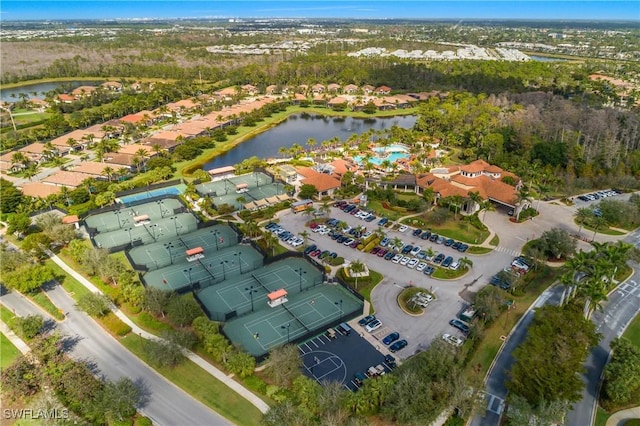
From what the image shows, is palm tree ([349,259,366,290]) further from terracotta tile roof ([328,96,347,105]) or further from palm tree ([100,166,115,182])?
terracotta tile roof ([328,96,347,105])

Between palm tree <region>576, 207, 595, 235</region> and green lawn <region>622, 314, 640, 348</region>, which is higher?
palm tree <region>576, 207, 595, 235</region>

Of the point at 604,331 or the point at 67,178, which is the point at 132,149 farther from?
the point at 604,331

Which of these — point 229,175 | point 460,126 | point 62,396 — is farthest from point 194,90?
point 62,396

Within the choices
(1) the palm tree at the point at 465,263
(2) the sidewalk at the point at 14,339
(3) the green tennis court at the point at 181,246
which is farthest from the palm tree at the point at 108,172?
(1) the palm tree at the point at 465,263

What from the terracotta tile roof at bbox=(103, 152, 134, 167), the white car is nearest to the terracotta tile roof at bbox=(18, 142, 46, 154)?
the terracotta tile roof at bbox=(103, 152, 134, 167)

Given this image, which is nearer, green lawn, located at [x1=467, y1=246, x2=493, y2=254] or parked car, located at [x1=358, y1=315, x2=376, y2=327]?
parked car, located at [x1=358, y1=315, x2=376, y2=327]

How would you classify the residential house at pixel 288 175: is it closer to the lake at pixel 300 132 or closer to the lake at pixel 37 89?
the lake at pixel 300 132
